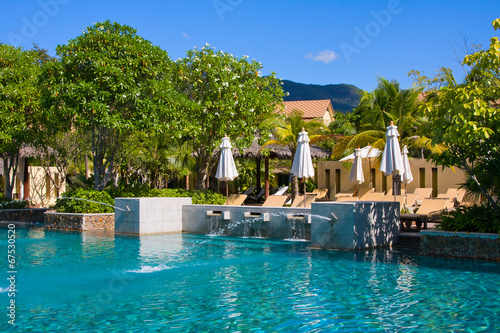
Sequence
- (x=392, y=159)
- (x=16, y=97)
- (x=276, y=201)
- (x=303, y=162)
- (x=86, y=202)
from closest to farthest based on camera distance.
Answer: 1. (x=392, y=159)
2. (x=303, y=162)
3. (x=86, y=202)
4. (x=16, y=97)
5. (x=276, y=201)

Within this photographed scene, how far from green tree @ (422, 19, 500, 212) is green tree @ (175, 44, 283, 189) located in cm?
1029

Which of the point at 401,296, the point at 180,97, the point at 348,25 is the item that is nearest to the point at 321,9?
the point at 348,25

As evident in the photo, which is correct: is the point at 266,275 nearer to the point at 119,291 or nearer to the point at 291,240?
the point at 119,291

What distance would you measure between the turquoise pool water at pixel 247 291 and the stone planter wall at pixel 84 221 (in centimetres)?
478

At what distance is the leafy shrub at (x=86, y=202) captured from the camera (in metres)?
17.5

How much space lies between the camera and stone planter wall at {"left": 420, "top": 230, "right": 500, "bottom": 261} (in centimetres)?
1012

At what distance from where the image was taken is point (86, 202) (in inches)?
690

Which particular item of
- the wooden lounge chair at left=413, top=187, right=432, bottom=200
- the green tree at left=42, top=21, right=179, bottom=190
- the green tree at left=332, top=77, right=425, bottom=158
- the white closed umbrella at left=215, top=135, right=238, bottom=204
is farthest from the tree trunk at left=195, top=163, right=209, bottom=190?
the wooden lounge chair at left=413, top=187, right=432, bottom=200

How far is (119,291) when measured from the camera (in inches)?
302

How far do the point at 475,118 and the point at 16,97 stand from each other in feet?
56.6

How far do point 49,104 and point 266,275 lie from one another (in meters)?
12.1

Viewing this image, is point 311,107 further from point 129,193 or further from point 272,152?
point 129,193

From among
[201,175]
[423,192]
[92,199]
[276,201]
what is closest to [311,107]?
[423,192]

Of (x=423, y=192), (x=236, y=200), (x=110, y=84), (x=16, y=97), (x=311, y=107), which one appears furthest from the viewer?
(x=311, y=107)
